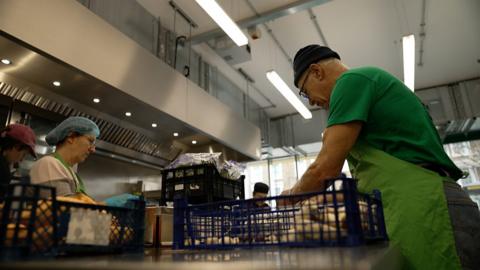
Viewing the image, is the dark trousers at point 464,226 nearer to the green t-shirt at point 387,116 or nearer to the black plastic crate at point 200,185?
the green t-shirt at point 387,116

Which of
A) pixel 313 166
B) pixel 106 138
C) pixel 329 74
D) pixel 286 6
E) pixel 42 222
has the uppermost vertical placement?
pixel 286 6

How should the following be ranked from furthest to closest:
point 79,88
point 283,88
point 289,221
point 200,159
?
point 283,88, point 79,88, point 200,159, point 289,221

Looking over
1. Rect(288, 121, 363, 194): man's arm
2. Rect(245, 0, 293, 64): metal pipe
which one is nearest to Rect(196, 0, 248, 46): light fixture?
Rect(245, 0, 293, 64): metal pipe

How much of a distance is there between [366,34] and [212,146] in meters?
2.61

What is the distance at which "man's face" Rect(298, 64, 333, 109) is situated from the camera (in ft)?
4.66

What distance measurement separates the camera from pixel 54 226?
688 millimetres

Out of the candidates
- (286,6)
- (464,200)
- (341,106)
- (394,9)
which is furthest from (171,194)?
(394,9)

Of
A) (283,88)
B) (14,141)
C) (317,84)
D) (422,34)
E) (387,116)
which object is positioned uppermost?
(422,34)

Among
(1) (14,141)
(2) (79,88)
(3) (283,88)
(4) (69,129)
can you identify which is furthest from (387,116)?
(3) (283,88)

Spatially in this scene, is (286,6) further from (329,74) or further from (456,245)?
(456,245)

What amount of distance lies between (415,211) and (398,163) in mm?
152

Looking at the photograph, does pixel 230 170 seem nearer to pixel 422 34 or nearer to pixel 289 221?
pixel 289 221

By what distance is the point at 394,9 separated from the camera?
4.17 meters

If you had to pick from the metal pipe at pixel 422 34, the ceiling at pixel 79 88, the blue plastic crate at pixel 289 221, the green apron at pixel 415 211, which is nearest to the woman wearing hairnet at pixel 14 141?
the ceiling at pixel 79 88
